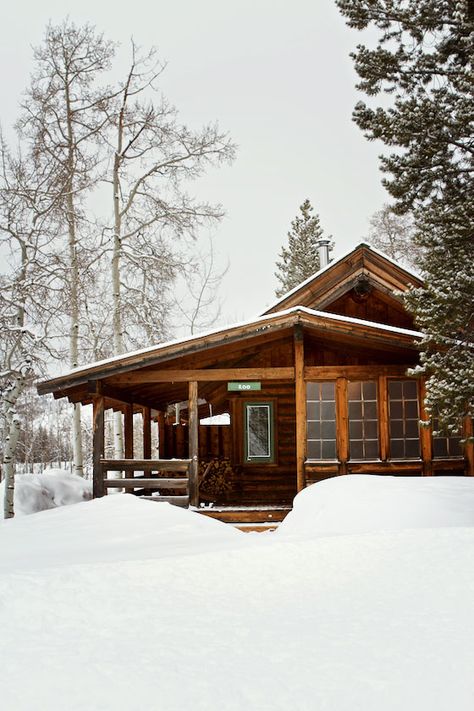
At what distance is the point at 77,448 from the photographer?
1938 centimetres

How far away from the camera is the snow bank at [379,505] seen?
870 cm

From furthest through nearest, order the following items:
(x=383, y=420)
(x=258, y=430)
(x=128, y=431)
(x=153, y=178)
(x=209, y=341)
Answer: (x=153, y=178)
(x=258, y=430)
(x=128, y=431)
(x=383, y=420)
(x=209, y=341)

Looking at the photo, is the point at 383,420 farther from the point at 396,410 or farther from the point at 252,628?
the point at 252,628

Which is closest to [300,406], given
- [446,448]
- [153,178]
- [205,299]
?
[446,448]

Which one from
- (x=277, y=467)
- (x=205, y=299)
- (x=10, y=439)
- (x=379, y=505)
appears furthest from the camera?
(x=205, y=299)

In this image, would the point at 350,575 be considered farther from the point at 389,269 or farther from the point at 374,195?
the point at 374,195

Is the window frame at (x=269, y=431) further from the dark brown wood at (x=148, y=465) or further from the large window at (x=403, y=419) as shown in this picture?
the large window at (x=403, y=419)

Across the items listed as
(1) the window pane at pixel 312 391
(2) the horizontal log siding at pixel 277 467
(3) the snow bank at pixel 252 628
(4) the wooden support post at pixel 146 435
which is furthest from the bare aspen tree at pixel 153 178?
(3) the snow bank at pixel 252 628

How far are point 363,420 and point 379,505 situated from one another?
4.50 m

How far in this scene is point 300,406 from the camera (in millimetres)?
13375

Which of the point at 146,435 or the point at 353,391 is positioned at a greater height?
the point at 353,391

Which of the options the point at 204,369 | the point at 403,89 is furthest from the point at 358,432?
the point at 403,89

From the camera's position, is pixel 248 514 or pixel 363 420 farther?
pixel 363 420

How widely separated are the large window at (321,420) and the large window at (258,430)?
3226 mm
